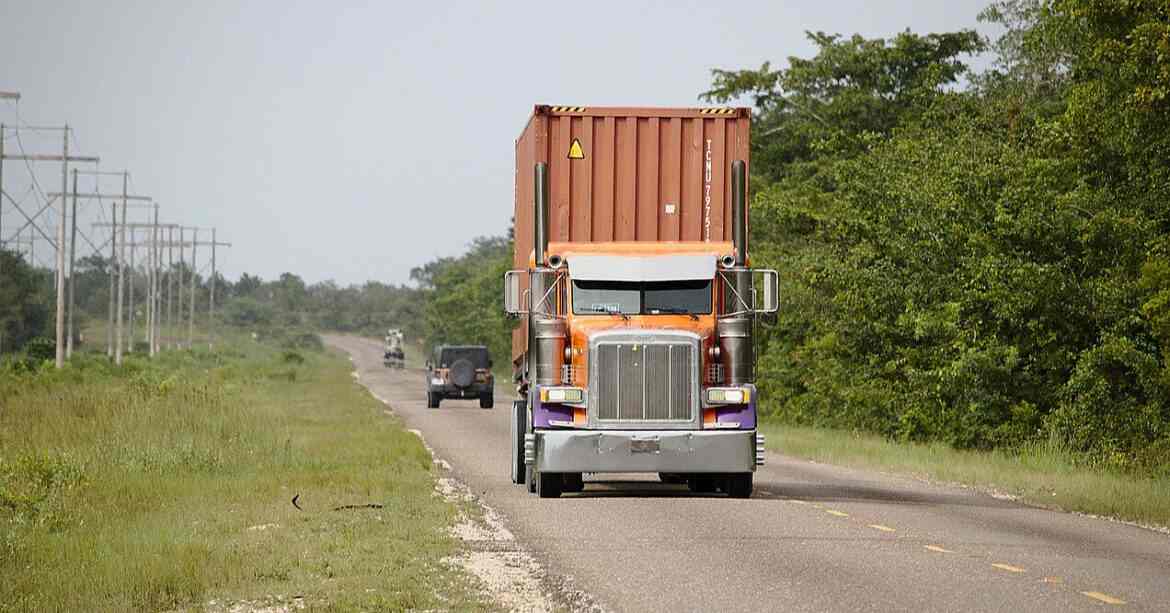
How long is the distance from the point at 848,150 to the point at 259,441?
87.8ft

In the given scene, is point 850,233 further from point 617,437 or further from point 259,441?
point 617,437

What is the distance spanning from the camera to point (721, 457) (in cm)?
1941

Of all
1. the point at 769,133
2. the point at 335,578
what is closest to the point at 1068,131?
the point at 335,578

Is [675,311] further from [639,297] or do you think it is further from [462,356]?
[462,356]

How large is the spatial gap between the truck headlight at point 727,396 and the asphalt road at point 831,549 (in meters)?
1.24

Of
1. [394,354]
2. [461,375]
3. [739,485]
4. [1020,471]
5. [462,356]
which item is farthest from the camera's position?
[394,354]

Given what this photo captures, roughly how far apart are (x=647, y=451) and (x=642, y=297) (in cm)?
186

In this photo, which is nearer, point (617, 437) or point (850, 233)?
point (617, 437)

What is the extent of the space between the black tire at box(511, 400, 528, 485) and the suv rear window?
104 feet

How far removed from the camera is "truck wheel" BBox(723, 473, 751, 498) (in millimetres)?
20594

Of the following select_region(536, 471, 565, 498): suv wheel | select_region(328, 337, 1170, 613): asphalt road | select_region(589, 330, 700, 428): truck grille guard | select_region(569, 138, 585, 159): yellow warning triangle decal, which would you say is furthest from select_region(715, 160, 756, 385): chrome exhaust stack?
select_region(536, 471, 565, 498): suv wheel

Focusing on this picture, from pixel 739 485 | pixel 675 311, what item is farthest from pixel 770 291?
pixel 739 485

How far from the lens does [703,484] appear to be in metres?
22.1

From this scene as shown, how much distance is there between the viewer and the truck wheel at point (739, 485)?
20.6 meters
